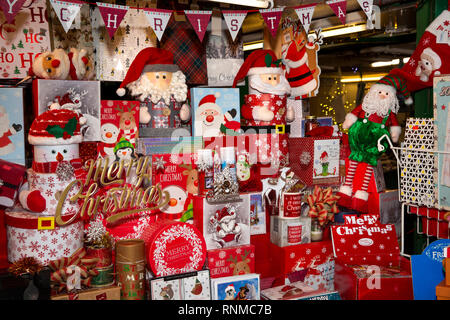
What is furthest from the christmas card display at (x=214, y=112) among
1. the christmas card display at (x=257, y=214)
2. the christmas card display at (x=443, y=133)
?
the christmas card display at (x=443, y=133)

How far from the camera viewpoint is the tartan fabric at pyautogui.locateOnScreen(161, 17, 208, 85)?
12.3 feet

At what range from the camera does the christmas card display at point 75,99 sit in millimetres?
2768

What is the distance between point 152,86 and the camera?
317 cm

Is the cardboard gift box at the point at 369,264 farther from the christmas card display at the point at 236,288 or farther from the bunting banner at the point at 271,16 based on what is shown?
the bunting banner at the point at 271,16

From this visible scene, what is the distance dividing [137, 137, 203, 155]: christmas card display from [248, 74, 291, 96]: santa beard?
0.71 m

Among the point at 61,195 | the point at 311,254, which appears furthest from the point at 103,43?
the point at 311,254

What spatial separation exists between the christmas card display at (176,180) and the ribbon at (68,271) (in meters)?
0.61

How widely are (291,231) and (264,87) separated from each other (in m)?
1.17

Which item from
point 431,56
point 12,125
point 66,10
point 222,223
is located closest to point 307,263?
point 222,223

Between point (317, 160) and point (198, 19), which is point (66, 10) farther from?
point (317, 160)

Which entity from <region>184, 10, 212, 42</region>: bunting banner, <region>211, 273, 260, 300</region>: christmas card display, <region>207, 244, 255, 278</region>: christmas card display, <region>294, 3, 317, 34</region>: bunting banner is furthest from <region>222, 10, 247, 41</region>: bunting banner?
<region>211, 273, 260, 300</region>: christmas card display

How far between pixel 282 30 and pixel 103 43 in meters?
1.65

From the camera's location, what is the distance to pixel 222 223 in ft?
9.37

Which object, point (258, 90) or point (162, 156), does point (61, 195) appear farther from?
point (258, 90)
